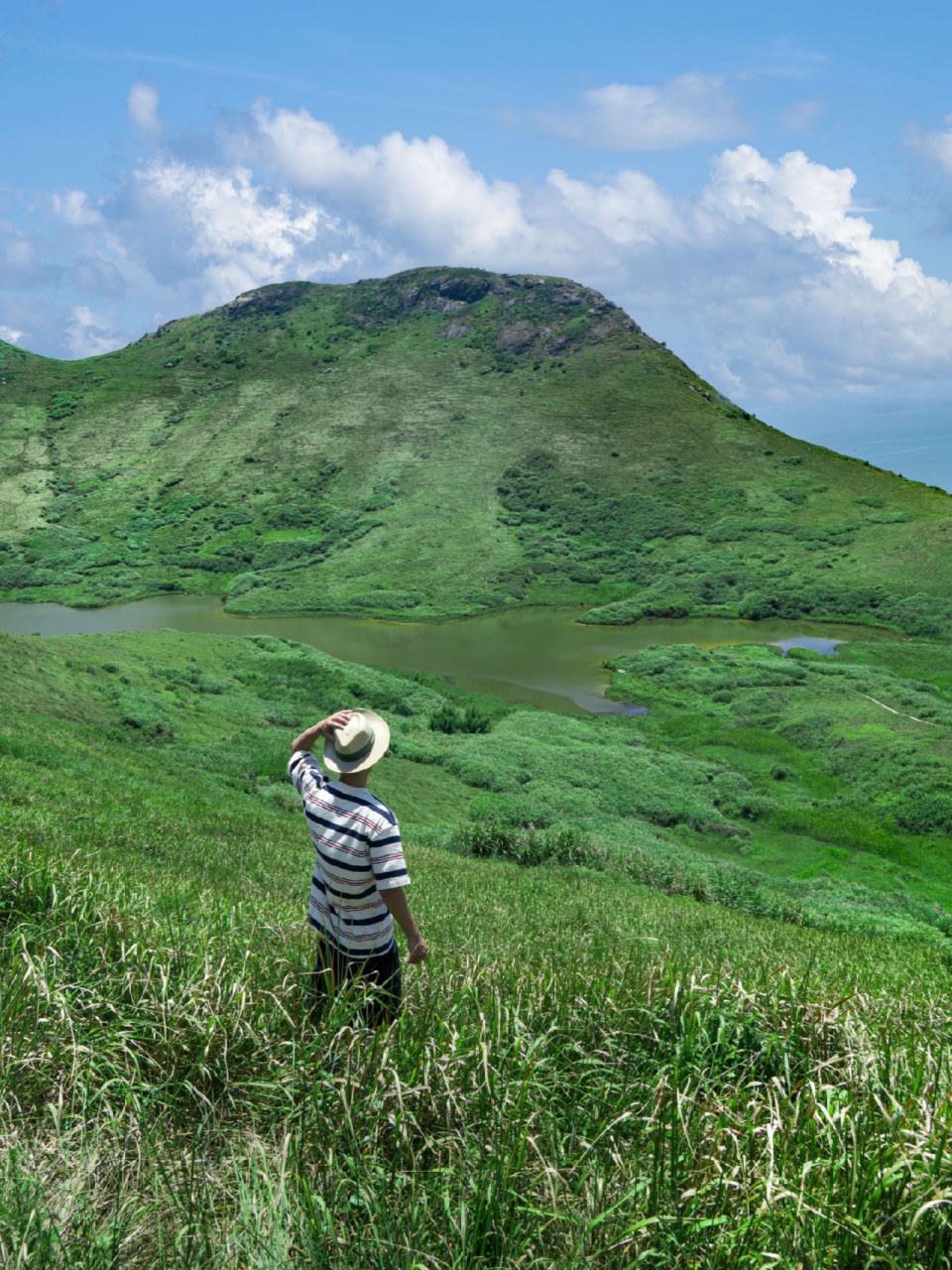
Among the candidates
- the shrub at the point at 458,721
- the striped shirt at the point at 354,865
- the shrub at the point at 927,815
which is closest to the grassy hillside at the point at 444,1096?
the striped shirt at the point at 354,865

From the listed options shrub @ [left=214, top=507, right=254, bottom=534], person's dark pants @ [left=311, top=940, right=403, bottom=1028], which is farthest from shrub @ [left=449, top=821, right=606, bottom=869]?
shrub @ [left=214, top=507, right=254, bottom=534]

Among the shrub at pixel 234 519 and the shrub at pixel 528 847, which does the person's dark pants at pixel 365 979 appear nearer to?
the shrub at pixel 528 847

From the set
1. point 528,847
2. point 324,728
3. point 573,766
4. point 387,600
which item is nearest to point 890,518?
point 387,600

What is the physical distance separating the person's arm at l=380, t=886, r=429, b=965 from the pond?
43310 millimetres

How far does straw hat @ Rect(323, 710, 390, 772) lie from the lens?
13.8 ft

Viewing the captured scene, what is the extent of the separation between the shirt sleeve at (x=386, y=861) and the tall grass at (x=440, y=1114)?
67 cm

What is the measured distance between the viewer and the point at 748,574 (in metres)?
77.1

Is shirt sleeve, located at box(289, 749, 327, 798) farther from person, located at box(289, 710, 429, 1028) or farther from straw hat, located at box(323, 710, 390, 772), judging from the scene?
straw hat, located at box(323, 710, 390, 772)

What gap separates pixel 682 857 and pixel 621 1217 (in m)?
21.4

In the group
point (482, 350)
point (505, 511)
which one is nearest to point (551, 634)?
point (505, 511)

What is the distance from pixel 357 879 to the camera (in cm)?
412

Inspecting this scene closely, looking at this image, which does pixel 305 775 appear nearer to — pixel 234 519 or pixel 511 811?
pixel 511 811

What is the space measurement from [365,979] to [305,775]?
1230 mm

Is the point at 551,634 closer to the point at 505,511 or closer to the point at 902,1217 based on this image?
the point at 505,511
